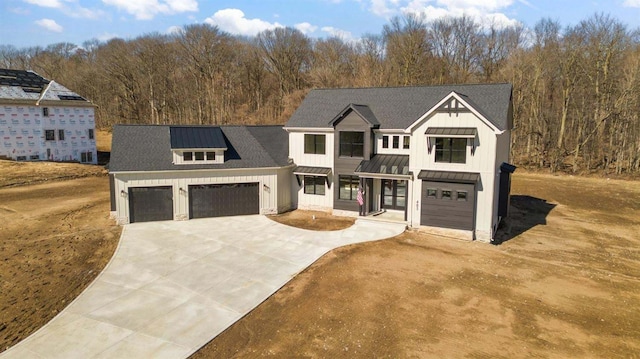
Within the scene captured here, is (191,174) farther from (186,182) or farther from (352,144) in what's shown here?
(352,144)

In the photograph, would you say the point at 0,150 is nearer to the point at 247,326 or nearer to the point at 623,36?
the point at 247,326

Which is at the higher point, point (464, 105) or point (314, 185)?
point (464, 105)

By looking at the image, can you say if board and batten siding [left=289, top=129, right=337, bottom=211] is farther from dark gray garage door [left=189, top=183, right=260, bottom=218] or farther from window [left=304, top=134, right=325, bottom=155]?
dark gray garage door [left=189, top=183, right=260, bottom=218]

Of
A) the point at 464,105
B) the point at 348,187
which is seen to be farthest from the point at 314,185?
the point at 464,105

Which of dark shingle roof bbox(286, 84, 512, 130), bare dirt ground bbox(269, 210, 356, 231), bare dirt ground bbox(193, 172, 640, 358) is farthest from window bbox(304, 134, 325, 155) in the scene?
bare dirt ground bbox(193, 172, 640, 358)

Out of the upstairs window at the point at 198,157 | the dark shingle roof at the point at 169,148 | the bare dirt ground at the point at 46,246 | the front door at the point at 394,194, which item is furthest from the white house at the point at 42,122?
the front door at the point at 394,194

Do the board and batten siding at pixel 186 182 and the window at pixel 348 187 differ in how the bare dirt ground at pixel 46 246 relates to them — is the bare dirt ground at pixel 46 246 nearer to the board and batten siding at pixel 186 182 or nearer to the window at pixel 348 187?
the board and batten siding at pixel 186 182
